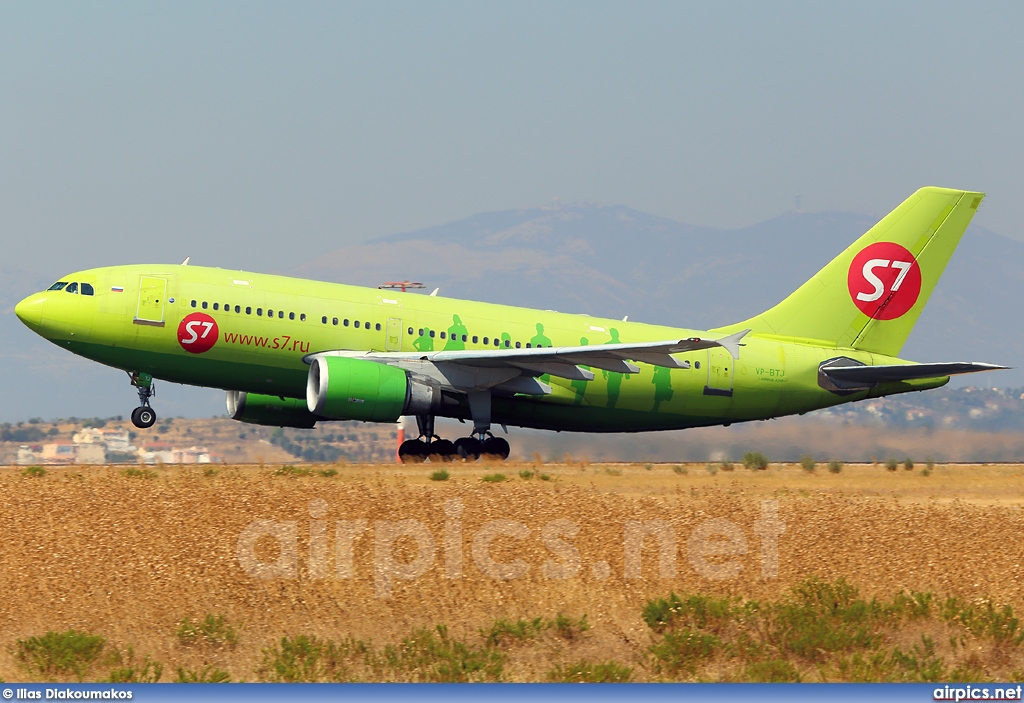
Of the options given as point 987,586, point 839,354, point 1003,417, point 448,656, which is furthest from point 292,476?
point 1003,417

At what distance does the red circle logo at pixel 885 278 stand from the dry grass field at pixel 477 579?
39.4ft

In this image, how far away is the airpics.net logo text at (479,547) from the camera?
18.5 m

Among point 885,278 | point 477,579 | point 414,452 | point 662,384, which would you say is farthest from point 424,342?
point 477,579

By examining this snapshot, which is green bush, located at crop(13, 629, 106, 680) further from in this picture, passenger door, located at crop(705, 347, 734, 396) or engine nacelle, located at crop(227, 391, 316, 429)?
passenger door, located at crop(705, 347, 734, 396)

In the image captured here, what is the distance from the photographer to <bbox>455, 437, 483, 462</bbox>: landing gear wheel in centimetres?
3183

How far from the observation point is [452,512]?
20.8 m

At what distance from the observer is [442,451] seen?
3203cm

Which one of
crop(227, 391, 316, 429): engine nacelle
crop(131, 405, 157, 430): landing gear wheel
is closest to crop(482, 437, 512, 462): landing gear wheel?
crop(227, 391, 316, 429): engine nacelle

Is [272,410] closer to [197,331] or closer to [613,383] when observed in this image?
[197,331]

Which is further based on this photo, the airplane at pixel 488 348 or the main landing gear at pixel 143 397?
the main landing gear at pixel 143 397

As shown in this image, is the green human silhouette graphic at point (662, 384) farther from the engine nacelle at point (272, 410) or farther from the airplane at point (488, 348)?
the engine nacelle at point (272, 410)

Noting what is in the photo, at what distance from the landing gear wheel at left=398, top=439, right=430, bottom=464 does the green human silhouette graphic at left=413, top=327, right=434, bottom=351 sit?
2419 mm

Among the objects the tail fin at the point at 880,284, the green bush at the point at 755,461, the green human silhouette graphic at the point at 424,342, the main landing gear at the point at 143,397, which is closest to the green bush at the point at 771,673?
the green human silhouette graphic at the point at 424,342

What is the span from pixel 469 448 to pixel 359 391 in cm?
407
